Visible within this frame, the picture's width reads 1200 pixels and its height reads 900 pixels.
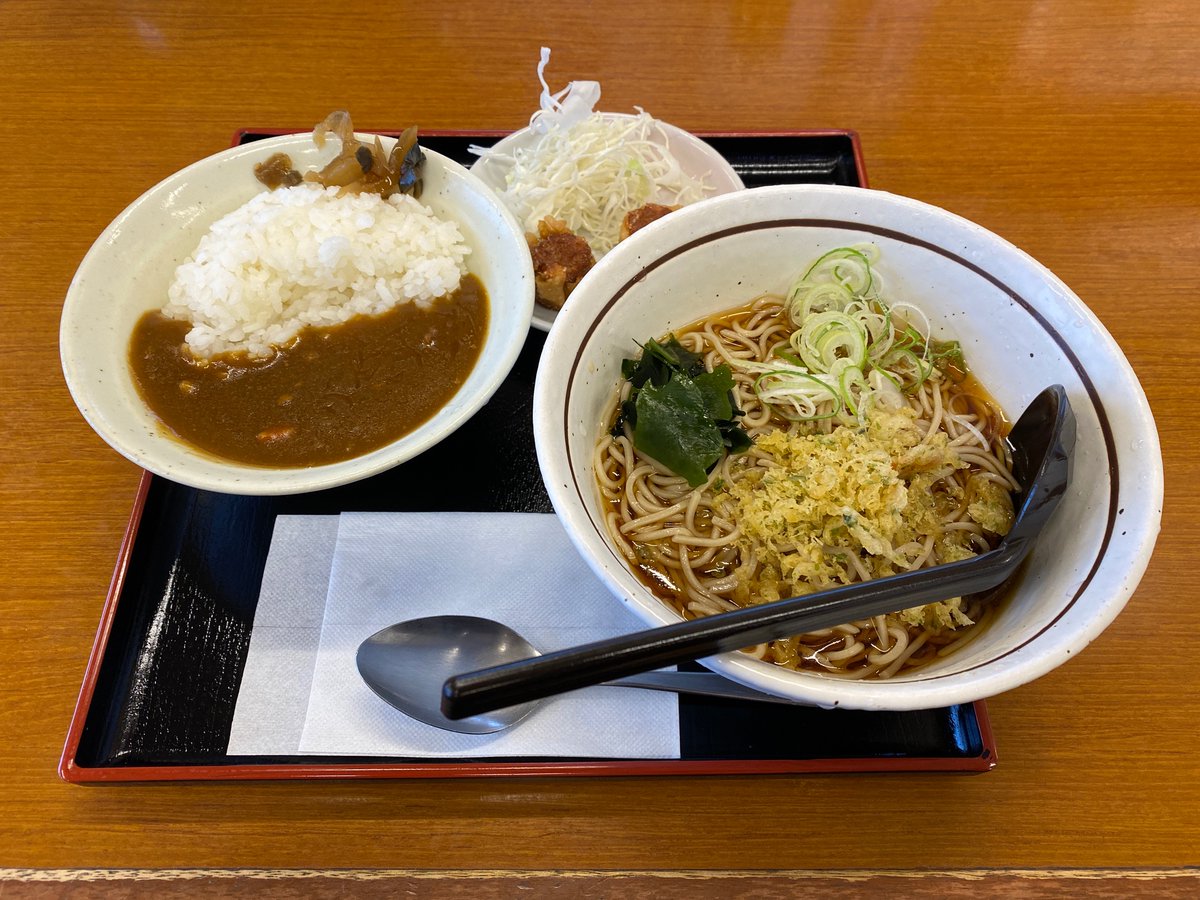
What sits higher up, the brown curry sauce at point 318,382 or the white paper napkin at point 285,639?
the brown curry sauce at point 318,382

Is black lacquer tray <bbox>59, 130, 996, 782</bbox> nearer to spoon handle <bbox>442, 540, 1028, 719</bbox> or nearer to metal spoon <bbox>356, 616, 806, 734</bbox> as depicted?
metal spoon <bbox>356, 616, 806, 734</bbox>

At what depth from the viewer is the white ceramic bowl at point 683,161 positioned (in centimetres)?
240

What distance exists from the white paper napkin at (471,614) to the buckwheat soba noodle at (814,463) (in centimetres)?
21

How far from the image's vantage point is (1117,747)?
1477 millimetres

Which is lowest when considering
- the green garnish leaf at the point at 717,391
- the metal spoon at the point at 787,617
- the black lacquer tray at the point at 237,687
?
the black lacquer tray at the point at 237,687

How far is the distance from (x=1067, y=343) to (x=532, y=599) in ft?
4.16

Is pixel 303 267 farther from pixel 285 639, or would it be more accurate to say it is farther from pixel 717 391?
pixel 717 391

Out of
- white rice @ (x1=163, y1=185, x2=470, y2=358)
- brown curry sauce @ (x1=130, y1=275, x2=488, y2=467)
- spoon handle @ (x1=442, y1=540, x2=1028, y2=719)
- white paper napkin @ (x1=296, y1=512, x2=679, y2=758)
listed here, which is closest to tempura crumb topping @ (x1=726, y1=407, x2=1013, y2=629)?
spoon handle @ (x1=442, y1=540, x2=1028, y2=719)

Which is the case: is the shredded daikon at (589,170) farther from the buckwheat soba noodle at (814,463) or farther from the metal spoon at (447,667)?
the metal spoon at (447,667)

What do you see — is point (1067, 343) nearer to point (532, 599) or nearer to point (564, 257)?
point (532, 599)

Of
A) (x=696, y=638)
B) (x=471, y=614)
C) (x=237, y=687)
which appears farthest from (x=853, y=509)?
(x=237, y=687)

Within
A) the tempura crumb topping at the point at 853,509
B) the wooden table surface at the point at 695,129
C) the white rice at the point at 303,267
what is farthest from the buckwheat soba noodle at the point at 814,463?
the white rice at the point at 303,267

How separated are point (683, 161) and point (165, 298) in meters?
1.77

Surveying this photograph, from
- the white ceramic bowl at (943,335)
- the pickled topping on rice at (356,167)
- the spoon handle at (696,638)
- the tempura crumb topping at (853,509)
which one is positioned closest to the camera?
the spoon handle at (696,638)
